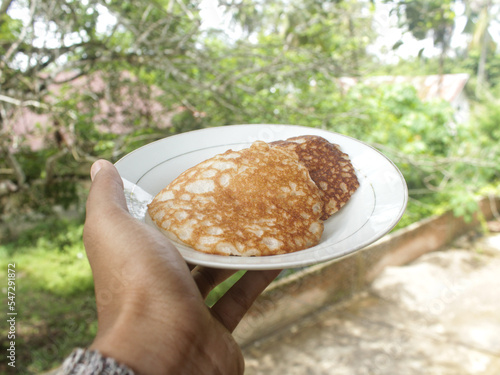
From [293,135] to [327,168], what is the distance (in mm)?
251

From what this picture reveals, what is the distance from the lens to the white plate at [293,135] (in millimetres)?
916

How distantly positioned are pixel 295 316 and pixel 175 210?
3301 mm

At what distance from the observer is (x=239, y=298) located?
52.6 inches

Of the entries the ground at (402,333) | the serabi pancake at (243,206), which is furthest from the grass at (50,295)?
the serabi pancake at (243,206)

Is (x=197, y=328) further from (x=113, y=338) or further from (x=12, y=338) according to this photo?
(x=12, y=338)

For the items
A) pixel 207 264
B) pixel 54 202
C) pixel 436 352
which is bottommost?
pixel 436 352

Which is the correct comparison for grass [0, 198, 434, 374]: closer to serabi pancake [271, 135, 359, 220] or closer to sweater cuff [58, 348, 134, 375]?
serabi pancake [271, 135, 359, 220]

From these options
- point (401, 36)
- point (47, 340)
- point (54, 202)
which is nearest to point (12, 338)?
point (47, 340)

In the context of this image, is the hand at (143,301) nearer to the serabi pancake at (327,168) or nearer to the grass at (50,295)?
the serabi pancake at (327,168)

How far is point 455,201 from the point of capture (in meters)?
5.43

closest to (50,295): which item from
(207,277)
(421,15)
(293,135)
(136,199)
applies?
(207,277)

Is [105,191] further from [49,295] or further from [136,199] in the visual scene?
[49,295]

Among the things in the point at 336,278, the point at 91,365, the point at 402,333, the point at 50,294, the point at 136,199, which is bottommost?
the point at 402,333

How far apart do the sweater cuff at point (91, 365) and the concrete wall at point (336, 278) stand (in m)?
2.96
